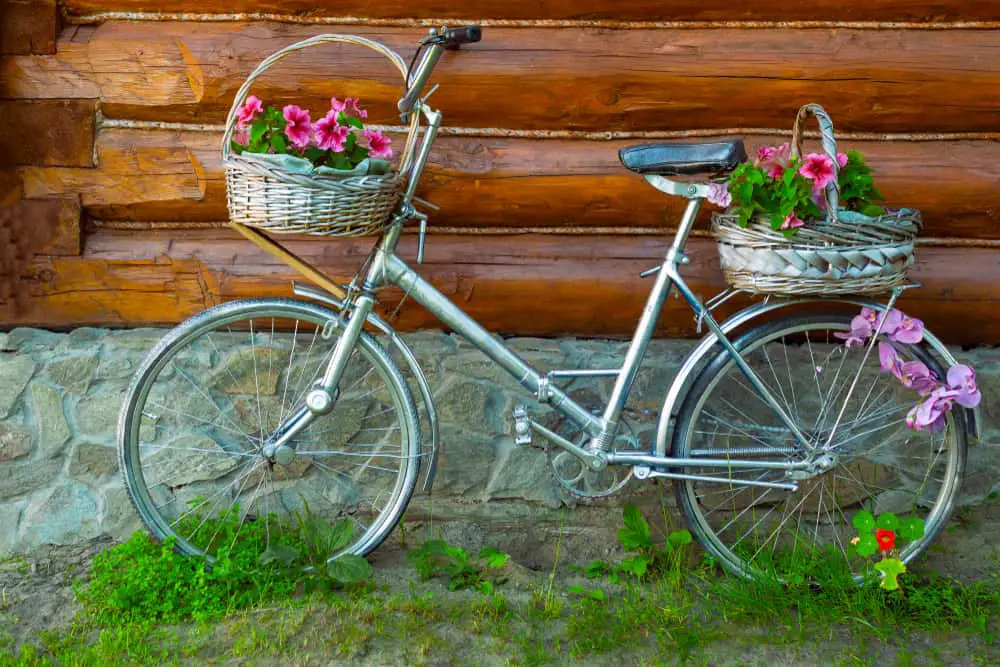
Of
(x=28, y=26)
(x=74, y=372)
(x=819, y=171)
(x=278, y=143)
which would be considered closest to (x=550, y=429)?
(x=819, y=171)

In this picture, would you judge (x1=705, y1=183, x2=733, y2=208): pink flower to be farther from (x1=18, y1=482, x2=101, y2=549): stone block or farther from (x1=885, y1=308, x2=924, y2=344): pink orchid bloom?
(x1=18, y1=482, x2=101, y2=549): stone block

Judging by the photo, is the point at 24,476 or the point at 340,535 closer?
the point at 340,535

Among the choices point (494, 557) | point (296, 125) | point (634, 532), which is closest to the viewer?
point (296, 125)

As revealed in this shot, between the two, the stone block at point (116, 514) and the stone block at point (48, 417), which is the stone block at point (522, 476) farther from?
the stone block at point (48, 417)

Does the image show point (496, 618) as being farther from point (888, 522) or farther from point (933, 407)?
point (933, 407)

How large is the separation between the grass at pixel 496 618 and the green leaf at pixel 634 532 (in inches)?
2.8

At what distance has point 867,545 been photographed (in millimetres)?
3145

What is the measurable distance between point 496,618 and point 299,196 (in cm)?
141

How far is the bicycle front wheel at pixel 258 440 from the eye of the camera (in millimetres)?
3459

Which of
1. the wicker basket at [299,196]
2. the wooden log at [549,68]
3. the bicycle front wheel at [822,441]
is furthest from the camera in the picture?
the bicycle front wheel at [822,441]

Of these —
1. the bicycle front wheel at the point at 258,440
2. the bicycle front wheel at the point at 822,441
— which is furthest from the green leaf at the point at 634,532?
the bicycle front wheel at the point at 258,440

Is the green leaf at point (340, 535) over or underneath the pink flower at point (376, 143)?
underneath

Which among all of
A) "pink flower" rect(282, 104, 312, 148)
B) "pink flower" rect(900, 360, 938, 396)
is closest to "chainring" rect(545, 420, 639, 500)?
"pink flower" rect(900, 360, 938, 396)

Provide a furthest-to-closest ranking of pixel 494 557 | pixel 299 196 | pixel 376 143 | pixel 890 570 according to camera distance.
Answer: pixel 494 557 → pixel 890 570 → pixel 376 143 → pixel 299 196
